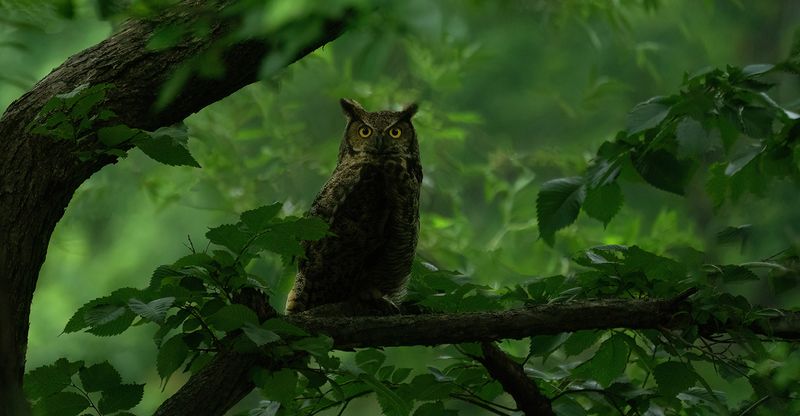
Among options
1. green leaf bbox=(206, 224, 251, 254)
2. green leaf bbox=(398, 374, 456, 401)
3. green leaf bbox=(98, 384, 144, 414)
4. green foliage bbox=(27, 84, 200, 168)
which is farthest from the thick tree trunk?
green leaf bbox=(398, 374, 456, 401)

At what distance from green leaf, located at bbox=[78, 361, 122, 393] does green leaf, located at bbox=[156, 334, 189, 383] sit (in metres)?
0.11

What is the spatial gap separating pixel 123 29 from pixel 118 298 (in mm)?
547

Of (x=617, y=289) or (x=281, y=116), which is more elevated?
(x=281, y=116)

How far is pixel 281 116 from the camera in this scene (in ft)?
17.4

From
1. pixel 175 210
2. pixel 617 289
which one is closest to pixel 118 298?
pixel 617 289

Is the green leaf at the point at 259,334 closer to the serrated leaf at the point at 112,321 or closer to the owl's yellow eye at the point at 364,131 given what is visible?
the serrated leaf at the point at 112,321

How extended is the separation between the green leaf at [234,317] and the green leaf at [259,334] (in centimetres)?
1

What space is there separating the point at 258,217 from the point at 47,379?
1.46ft

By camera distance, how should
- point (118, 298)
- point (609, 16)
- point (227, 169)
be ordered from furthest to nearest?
point (227, 169), point (609, 16), point (118, 298)

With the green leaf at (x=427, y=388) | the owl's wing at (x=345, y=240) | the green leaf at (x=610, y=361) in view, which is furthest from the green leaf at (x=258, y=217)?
the owl's wing at (x=345, y=240)

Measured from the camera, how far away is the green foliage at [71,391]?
154 cm

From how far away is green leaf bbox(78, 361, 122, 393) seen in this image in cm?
157

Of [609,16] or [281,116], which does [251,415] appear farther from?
[281,116]

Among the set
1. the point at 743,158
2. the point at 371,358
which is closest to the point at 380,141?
the point at 371,358
